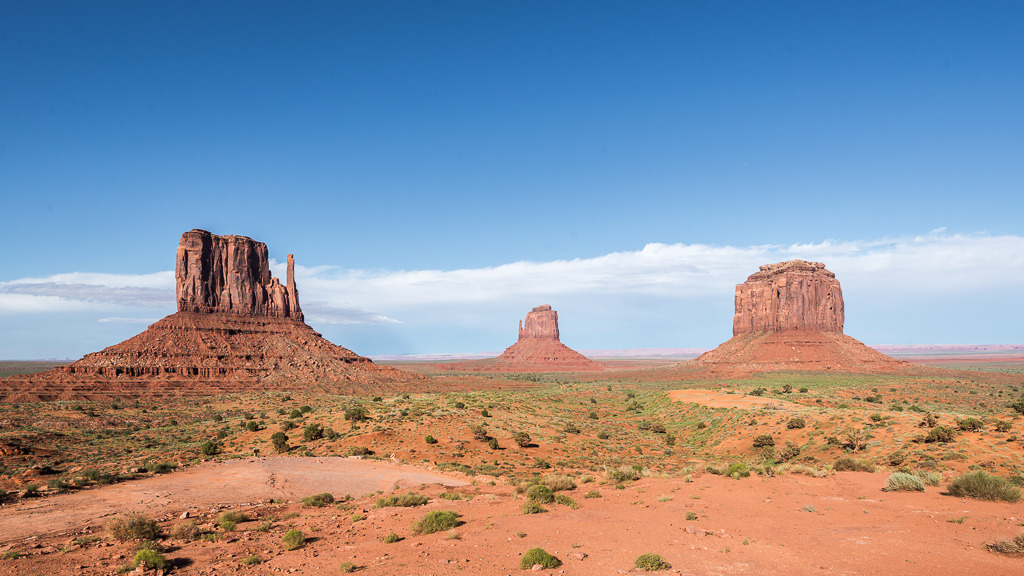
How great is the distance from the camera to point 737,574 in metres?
10.8

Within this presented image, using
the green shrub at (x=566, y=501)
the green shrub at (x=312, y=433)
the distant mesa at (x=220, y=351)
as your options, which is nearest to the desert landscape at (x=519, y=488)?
the green shrub at (x=312, y=433)

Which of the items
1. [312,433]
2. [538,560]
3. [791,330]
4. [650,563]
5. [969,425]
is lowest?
[312,433]

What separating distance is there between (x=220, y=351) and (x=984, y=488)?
101 m

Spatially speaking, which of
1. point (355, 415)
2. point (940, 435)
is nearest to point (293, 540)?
point (355, 415)

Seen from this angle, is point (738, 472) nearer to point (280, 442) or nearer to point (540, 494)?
point (540, 494)

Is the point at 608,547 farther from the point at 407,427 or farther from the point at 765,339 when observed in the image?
the point at 765,339

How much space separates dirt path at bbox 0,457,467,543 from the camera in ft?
55.2

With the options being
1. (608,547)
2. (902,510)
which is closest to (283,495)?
(608,547)

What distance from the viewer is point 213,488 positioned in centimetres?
2183

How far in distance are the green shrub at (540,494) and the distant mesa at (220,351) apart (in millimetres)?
69634

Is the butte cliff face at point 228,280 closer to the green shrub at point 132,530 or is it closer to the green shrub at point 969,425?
the green shrub at point 132,530

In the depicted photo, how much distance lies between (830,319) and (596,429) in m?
117

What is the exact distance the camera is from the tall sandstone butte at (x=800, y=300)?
421 feet

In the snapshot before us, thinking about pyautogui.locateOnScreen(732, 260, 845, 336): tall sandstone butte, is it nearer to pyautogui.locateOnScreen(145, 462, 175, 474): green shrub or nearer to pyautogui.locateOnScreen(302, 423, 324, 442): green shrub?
pyautogui.locateOnScreen(302, 423, 324, 442): green shrub
